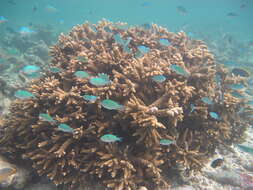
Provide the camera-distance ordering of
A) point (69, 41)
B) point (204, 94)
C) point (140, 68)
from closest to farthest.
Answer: point (140, 68), point (204, 94), point (69, 41)

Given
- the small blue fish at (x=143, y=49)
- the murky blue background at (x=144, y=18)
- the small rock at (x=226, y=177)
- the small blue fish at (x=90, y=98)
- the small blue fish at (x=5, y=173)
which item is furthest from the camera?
the murky blue background at (x=144, y=18)

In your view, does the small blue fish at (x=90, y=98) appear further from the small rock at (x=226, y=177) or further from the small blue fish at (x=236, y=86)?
the small blue fish at (x=236, y=86)

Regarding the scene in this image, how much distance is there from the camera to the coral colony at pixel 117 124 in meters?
3.32

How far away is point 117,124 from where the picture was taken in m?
3.73

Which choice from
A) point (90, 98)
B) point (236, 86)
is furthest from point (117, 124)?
point (236, 86)

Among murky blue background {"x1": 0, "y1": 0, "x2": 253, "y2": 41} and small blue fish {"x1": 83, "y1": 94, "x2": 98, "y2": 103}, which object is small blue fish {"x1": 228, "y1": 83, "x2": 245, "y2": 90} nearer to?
small blue fish {"x1": 83, "y1": 94, "x2": 98, "y2": 103}

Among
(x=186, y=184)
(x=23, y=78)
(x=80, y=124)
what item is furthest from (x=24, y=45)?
(x=186, y=184)

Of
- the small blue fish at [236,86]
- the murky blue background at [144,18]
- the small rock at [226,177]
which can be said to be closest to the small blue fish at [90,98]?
the small rock at [226,177]

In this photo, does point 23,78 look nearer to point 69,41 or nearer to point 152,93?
point 69,41

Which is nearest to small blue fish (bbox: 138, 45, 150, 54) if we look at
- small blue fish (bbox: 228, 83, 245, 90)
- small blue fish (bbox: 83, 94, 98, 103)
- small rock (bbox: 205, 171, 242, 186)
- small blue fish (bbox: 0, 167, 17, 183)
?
small blue fish (bbox: 83, 94, 98, 103)

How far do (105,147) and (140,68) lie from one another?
1711 millimetres

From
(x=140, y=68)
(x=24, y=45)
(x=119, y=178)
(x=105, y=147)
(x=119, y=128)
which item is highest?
(x=24, y=45)

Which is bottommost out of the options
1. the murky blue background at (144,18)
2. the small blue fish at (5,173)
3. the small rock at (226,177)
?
the small rock at (226,177)

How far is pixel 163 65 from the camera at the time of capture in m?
4.30
